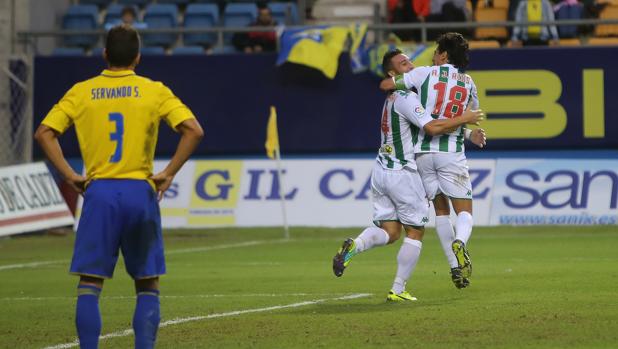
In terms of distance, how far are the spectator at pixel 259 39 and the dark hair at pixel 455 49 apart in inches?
537

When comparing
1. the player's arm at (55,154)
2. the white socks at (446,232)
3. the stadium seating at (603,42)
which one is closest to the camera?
the player's arm at (55,154)

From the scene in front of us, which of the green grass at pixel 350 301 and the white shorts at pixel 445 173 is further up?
the white shorts at pixel 445 173

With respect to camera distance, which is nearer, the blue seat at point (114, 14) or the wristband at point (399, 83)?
the wristband at point (399, 83)

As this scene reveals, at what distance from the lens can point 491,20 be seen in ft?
84.0

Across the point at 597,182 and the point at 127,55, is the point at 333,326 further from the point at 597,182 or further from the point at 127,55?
the point at 597,182

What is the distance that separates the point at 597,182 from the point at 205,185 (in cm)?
695

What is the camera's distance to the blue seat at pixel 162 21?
2712 cm

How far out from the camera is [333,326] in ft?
32.4

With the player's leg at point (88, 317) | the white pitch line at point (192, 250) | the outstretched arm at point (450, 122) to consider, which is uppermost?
the outstretched arm at point (450, 122)

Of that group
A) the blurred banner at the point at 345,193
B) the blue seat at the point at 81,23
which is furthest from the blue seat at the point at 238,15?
the blurred banner at the point at 345,193

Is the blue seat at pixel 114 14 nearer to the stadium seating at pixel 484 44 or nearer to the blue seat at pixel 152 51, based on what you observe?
the blue seat at pixel 152 51

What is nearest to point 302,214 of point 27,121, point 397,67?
point 27,121

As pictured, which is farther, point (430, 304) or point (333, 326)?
point (430, 304)

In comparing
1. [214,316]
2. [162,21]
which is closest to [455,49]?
[214,316]
